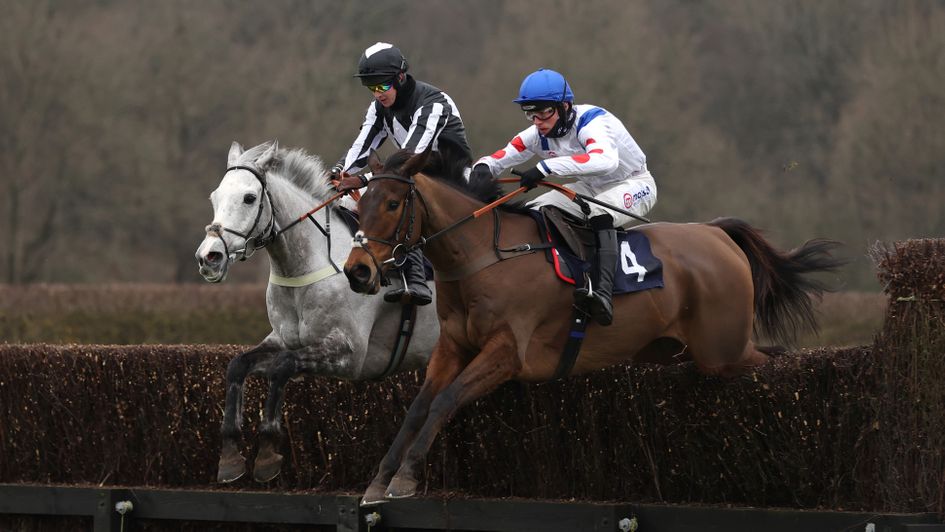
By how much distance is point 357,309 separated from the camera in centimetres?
730

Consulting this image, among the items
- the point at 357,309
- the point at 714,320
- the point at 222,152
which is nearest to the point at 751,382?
the point at 714,320

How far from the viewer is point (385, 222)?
18.9ft

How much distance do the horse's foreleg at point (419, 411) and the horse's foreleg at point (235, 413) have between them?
1019 millimetres

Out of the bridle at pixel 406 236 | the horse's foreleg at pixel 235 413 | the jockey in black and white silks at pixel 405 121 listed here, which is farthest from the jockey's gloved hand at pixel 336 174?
the bridle at pixel 406 236

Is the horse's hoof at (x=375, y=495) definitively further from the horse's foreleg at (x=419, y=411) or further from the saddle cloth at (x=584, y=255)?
the saddle cloth at (x=584, y=255)

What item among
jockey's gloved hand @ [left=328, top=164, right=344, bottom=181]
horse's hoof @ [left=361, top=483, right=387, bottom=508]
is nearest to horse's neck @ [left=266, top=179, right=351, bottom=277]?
jockey's gloved hand @ [left=328, top=164, right=344, bottom=181]

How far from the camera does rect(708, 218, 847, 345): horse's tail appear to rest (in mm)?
7340

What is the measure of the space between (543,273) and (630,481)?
1.31 m

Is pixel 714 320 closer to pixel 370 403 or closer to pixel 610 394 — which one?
pixel 610 394

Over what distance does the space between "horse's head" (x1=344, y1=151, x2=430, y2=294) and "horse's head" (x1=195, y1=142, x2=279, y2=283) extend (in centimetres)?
110

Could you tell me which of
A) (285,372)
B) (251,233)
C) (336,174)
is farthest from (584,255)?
(336,174)

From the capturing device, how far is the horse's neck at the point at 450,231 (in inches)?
241

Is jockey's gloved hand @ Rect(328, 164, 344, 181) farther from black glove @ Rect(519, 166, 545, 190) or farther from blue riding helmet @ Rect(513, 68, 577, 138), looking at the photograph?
black glove @ Rect(519, 166, 545, 190)

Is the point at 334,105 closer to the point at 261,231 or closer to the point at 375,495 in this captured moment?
the point at 261,231
